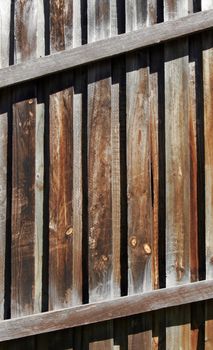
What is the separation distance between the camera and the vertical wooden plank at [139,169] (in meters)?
4.94

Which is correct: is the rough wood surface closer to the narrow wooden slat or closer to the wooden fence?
the wooden fence

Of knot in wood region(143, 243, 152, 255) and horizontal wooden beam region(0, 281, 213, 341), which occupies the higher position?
knot in wood region(143, 243, 152, 255)

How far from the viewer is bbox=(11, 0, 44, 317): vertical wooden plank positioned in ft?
17.0

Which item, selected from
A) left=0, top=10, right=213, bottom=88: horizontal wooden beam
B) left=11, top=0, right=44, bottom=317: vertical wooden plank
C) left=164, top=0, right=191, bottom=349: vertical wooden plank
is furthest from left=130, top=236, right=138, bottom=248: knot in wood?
left=0, top=10, right=213, bottom=88: horizontal wooden beam

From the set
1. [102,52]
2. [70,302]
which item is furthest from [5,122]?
[70,302]

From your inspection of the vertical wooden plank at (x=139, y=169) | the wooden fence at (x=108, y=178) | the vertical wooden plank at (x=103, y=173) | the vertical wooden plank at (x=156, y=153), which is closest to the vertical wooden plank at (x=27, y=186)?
the wooden fence at (x=108, y=178)

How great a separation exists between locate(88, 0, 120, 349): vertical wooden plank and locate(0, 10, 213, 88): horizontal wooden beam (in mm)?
81

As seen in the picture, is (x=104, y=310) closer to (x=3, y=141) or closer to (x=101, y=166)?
(x=101, y=166)

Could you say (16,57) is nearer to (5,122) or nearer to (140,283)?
(5,122)

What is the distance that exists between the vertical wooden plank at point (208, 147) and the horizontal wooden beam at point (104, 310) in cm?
11

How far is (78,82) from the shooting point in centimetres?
522

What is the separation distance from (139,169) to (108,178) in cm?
18

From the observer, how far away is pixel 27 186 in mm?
5254

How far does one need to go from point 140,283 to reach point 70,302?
1.31ft
